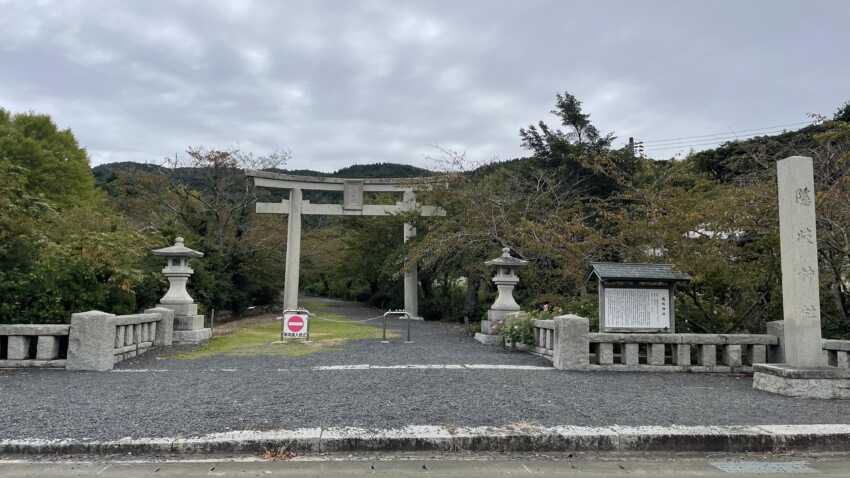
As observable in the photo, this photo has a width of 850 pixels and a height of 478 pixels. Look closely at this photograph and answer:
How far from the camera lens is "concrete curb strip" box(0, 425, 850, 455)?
4.05m

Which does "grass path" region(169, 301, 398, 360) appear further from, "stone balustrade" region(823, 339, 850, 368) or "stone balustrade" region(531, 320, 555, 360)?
"stone balustrade" region(823, 339, 850, 368)

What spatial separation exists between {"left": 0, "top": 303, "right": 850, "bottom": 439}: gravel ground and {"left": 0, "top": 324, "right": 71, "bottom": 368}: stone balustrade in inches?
10.1

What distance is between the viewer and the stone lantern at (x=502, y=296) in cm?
1205

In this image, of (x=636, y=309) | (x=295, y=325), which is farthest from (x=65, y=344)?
(x=636, y=309)

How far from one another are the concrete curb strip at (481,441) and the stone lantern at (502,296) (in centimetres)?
757

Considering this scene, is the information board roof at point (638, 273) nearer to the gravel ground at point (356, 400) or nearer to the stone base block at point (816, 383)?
the gravel ground at point (356, 400)

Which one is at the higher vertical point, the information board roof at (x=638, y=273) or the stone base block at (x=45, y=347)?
the information board roof at (x=638, y=273)

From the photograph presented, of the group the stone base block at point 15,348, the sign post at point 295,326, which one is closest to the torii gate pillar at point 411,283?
the sign post at point 295,326

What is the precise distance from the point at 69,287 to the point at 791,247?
10.8 meters

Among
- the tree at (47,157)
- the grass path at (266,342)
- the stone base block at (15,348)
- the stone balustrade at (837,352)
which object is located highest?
→ the tree at (47,157)

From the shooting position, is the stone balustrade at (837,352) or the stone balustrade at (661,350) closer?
the stone balustrade at (837,352)

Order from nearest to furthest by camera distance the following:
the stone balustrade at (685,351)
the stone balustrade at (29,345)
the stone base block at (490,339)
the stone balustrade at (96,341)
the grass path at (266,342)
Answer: the stone balustrade at (29,345), the stone balustrade at (96,341), the stone balustrade at (685,351), the grass path at (266,342), the stone base block at (490,339)

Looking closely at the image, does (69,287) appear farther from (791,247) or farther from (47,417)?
(791,247)

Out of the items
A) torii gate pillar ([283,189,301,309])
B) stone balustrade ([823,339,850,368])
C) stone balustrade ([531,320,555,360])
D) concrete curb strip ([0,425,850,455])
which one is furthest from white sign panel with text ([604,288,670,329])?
torii gate pillar ([283,189,301,309])
